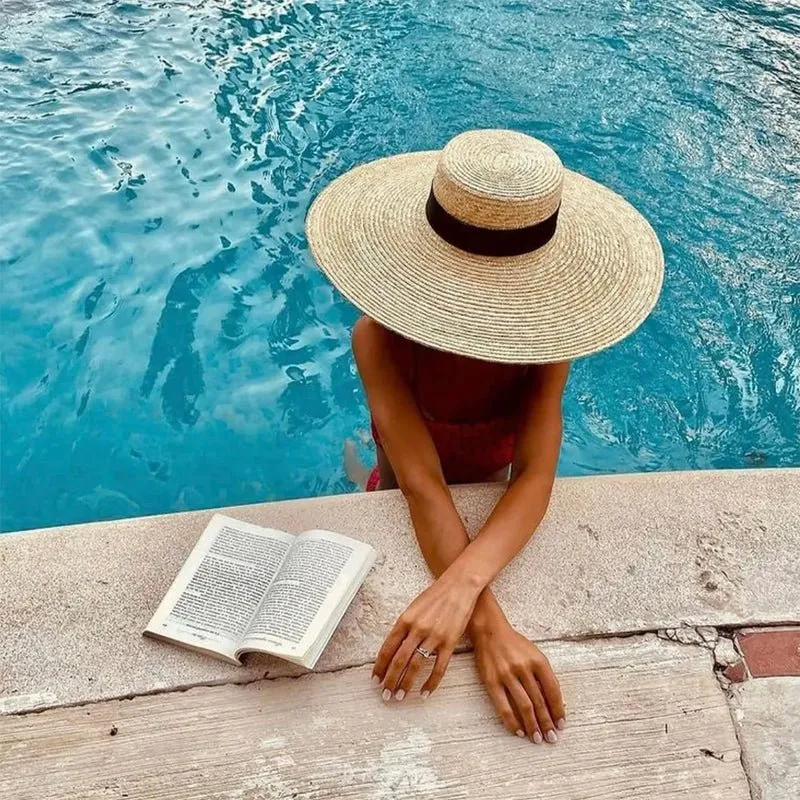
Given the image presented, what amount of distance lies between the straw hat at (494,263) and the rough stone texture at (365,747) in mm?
847

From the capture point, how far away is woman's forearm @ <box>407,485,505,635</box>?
2.13m

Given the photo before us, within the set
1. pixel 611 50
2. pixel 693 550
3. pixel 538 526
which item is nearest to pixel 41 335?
pixel 538 526

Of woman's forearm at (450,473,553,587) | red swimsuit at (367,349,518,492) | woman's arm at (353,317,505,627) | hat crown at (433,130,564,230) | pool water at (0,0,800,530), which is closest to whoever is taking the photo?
hat crown at (433,130,564,230)

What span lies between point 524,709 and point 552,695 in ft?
0.26

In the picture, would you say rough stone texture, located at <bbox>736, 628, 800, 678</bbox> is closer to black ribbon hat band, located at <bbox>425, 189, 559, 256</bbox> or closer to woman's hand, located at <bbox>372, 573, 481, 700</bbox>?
woman's hand, located at <bbox>372, 573, 481, 700</bbox>

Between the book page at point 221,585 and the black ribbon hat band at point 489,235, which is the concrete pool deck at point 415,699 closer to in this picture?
the book page at point 221,585

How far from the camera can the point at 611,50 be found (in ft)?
20.1

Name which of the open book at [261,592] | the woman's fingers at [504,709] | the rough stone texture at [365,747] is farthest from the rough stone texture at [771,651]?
the open book at [261,592]

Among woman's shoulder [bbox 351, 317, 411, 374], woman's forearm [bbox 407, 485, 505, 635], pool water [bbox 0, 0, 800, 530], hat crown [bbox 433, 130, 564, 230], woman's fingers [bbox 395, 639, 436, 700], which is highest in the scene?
hat crown [bbox 433, 130, 564, 230]

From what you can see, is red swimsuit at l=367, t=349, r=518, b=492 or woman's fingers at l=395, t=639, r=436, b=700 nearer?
woman's fingers at l=395, t=639, r=436, b=700

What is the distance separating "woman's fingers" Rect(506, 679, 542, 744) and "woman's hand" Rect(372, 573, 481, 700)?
6.5 inches

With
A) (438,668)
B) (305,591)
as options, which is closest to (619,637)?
(438,668)

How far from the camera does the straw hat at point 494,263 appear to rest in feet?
5.87

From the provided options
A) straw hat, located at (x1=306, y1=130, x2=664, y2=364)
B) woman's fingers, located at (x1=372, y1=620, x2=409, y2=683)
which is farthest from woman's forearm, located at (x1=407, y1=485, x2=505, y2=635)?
straw hat, located at (x1=306, y1=130, x2=664, y2=364)
